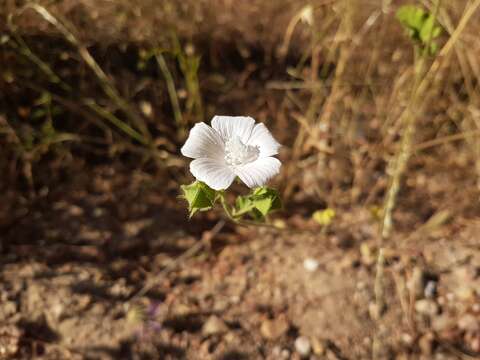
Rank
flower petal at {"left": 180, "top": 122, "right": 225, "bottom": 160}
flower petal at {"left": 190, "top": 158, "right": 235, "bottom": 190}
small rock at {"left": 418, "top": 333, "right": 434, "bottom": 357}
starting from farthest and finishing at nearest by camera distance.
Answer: small rock at {"left": 418, "top": 333, "right": 434, "bottom": 357}, flower petal at {"left": 180, "top": 122, "right": 225, "bottom": 160}, flower petal at {"left": 190, "top": 158, "right": 235, "bottom": 190}

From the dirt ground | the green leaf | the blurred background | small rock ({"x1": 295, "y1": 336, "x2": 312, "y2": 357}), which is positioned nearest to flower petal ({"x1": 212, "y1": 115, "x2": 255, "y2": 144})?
the blurred background

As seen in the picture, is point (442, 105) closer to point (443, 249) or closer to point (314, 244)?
point (443, 249)

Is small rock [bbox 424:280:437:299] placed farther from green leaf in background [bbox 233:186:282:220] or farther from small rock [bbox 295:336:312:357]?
green leaf in background [bbox 233:186:282:220]

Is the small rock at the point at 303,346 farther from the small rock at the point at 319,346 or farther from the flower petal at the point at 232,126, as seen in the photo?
the flower petal at the point at 232,126

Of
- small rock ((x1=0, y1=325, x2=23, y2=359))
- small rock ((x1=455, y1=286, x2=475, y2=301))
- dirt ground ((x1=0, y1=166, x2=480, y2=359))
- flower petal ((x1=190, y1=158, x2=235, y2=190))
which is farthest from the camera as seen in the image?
small rock ((x1=455, y1=286, x2=475, y2=301))

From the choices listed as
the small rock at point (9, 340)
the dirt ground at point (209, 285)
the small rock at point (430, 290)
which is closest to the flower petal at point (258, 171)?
the dirt ground at point (209, 285)

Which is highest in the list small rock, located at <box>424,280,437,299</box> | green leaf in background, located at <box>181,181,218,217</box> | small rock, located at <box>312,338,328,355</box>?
green leaf in background, located at <box>181,181,218,217</box>

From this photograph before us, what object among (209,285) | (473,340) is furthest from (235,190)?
(473,340)
